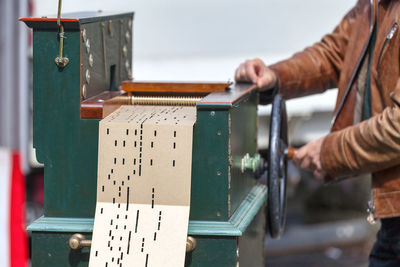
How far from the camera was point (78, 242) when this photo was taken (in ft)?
6.17

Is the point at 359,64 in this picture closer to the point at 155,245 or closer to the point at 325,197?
the point at 155,245

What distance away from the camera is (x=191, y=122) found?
184 centimetres

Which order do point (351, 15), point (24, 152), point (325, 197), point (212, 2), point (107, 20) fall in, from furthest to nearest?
point (325, 197) < point (212, 2) < point (24, 152) < point (351, 15) < point (107, 20)

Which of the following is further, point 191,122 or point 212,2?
point 212,2

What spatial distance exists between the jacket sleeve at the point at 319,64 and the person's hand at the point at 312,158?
1.12 feet

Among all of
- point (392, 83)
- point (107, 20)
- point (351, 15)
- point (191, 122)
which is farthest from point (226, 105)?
point (351, 15)

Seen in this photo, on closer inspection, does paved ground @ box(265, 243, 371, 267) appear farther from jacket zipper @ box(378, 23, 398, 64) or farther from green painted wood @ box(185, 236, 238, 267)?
green painted wood @ box(185, 236, 238, 267)

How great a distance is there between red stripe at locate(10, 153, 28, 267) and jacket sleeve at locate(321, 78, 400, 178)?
5.74ft

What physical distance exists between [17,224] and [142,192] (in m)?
1.91

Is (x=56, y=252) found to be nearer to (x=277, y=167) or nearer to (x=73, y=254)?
(x=73, y=254)

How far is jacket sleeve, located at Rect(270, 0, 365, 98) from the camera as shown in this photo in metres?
2.79

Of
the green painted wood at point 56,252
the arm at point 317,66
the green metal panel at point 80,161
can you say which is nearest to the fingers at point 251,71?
the arm at point 317,66

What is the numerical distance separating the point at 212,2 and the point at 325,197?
8.17 feet

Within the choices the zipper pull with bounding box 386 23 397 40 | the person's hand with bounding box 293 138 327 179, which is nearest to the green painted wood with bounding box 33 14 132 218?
the person's hand with bounding box 293 138 327 179
